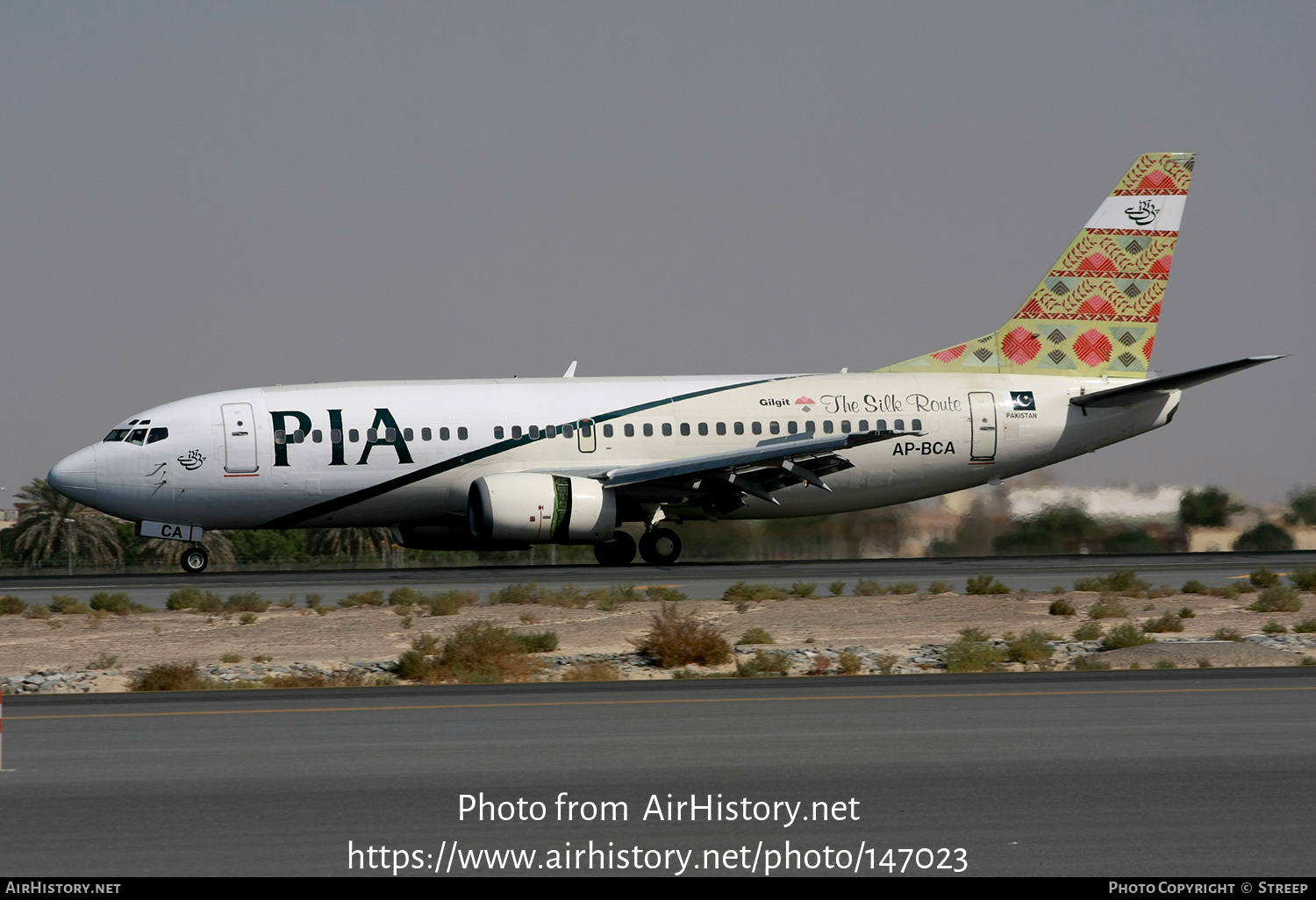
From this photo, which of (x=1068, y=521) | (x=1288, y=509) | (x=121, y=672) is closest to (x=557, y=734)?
(x=121, y=672)

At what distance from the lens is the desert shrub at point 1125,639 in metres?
16.8

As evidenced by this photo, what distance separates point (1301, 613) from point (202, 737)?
1645 cm

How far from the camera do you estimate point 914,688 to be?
1266cm

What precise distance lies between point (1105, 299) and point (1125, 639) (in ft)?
60.5

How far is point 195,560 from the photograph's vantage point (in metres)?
30.5

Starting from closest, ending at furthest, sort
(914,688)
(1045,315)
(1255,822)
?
(1255,822)
(914,688)
(1045,315)

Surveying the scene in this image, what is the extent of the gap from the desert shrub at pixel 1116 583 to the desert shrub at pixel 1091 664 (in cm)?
894

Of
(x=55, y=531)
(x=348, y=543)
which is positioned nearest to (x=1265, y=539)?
(x=348, y=543)

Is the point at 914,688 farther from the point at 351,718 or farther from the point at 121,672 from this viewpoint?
the point at 121,672

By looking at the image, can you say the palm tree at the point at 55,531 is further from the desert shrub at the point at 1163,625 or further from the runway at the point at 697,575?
the desert shrub at the point at 1163,625

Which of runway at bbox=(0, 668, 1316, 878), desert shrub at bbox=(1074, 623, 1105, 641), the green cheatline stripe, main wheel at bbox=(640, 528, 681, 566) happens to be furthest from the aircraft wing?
runway at bbox=(0, 668, 1316, 878)

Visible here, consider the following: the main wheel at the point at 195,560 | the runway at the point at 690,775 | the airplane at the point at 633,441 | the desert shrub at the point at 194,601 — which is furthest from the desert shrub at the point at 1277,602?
the main wheel at the point at 195,560

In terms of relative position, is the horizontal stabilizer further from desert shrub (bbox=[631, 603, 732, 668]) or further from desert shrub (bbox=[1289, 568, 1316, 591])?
desert shrub (bbox=[631, 603, 732, 668])

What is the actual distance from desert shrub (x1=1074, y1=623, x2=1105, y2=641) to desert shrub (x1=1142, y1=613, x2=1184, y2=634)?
615mm
